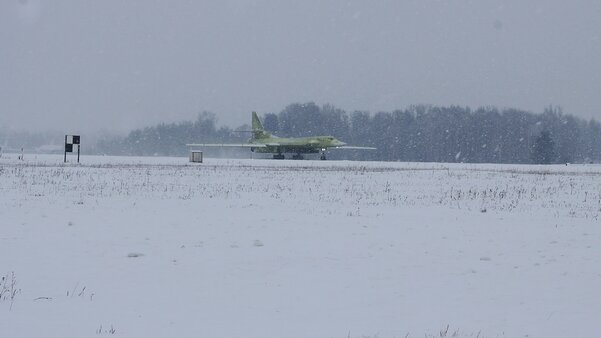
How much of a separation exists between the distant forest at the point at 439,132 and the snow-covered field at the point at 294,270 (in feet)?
336

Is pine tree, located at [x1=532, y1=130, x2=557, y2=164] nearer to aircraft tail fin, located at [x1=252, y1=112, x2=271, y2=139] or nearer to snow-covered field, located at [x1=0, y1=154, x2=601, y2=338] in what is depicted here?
aircraft tail fin, located at [x1=252, y1=112, x2=271, y2=139]

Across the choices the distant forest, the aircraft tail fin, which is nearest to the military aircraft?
the aircraft tail fin

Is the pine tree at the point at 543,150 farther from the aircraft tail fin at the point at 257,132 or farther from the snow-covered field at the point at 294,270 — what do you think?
the snow-covered field at the point at 294,270

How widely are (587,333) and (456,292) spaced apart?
182 centimetres

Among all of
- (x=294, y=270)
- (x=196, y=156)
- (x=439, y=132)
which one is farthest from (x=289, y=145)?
(x=439, y=132)

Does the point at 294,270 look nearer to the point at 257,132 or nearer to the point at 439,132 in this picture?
the point at 257,132

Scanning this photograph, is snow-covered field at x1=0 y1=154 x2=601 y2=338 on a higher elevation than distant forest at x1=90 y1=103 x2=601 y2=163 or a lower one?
lower

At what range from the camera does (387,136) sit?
454ft

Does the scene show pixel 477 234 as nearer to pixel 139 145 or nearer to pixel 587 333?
pixel 587 333

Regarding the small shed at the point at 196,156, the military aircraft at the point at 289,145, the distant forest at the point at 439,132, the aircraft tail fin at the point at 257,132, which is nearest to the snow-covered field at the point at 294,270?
the small shed at the point at 196,156

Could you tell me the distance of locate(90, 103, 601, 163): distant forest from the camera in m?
122

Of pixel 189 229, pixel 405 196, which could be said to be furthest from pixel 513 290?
pixel 405 196

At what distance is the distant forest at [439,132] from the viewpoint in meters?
122

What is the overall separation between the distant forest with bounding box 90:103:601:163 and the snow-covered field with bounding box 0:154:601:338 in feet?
336
